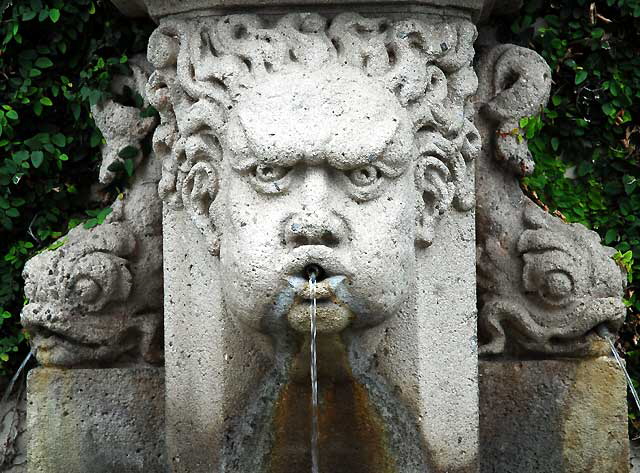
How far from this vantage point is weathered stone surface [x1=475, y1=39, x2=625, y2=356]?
3.45 m

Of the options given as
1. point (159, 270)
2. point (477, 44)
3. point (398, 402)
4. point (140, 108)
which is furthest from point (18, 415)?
point (477, 44)

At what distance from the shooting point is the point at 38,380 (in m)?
3.46

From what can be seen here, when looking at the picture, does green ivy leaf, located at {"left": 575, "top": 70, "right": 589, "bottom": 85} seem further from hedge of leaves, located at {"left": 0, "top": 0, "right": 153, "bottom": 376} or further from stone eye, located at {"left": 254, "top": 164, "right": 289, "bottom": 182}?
hedge of leaves, located at {"left": 0, "top": 0, "right": 153, "bottom": 376}

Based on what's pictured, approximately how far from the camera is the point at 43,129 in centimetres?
394

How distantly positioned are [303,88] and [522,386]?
47.0 inches

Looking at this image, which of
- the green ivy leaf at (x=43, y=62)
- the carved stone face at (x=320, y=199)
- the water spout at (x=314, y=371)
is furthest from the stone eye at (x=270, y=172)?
the green ivy leaf at (x=43, y=62)

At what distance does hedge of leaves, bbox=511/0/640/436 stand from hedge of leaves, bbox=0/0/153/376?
1450 mm

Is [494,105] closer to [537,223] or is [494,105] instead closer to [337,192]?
[537,223]

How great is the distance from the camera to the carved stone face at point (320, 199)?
2.94 metres

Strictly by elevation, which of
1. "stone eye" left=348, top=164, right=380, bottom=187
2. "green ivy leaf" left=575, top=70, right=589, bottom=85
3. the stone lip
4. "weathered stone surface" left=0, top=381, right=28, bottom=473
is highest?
the stone lip

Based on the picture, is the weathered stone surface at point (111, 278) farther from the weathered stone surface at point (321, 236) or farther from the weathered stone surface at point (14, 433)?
the weathered stone surface at point (14, 433)

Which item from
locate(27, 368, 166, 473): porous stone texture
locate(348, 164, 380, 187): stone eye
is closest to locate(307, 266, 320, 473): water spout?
locate(348, 164, 380, 187): stone eye

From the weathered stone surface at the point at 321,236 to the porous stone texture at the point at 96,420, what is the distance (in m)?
0.20

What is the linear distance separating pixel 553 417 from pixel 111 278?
1.41 meters
